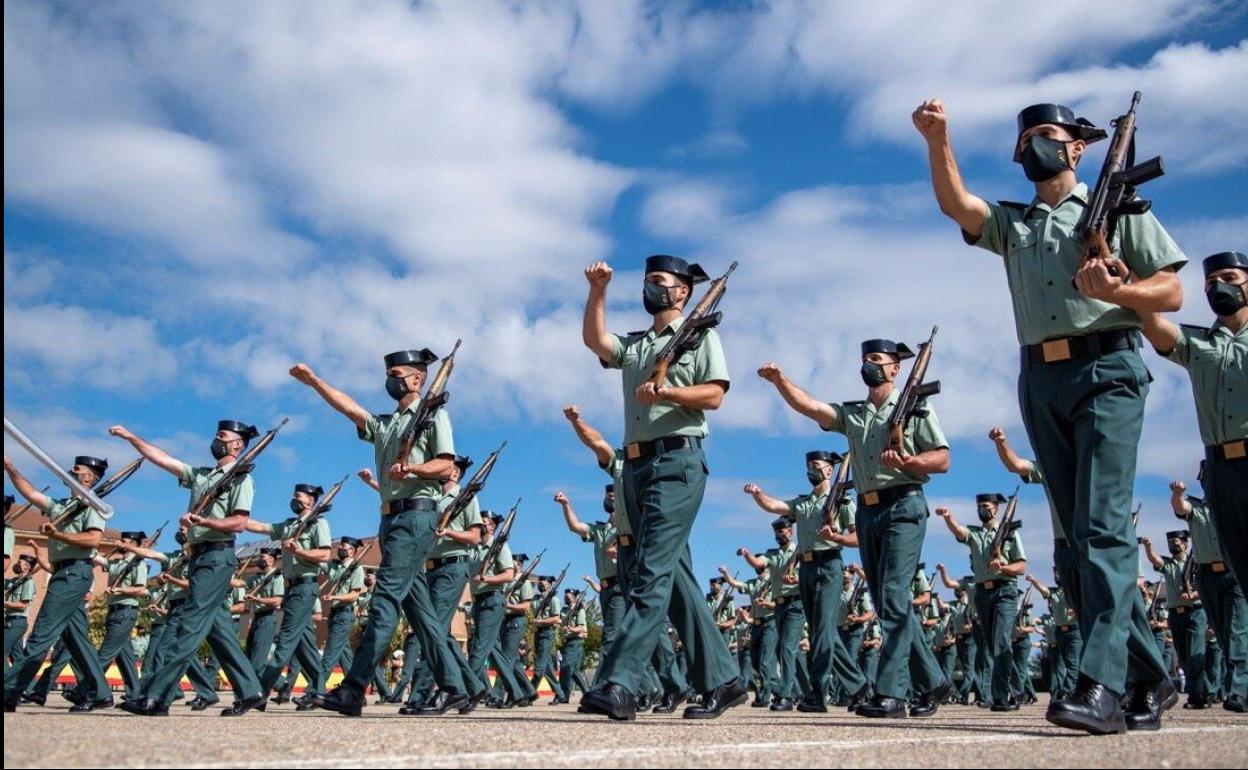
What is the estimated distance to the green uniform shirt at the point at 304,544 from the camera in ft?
48.1

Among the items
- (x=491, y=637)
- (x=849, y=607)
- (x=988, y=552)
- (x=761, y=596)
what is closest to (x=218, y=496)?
(x=491, y=637)

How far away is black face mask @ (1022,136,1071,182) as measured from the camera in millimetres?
5395

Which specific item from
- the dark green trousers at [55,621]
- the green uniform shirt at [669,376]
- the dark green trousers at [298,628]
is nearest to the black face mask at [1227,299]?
the green uniform shirt at [669,376]

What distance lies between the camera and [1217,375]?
21.6 ft

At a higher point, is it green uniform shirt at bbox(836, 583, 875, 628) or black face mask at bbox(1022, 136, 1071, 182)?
black face mask at bbox(1022, 136, 1071, 182)

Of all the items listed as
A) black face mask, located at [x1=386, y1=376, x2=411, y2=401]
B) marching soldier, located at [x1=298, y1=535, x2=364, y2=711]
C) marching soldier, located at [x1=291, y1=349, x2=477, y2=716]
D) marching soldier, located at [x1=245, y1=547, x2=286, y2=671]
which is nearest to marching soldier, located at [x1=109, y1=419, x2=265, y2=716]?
marching soldier, located at [x1=291, y1=349, x2=477, y2=716]

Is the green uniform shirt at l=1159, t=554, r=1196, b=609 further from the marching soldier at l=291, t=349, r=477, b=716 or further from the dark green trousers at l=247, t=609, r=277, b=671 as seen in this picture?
the dark green trousers at l=247, t=609, r=277, b=671

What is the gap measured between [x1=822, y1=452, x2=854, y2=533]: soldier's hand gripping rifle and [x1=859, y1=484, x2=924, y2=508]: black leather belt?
2.71 meters

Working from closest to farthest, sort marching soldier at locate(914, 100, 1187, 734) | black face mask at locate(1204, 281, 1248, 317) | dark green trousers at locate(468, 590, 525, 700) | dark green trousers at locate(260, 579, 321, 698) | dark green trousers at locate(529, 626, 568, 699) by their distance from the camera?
1. marching soldier at locate(914, 100, 1187, 734)
2. black face mask at locate(1204, 281, 1248, 317)
3. dark green trousers at locate(260, 579, 321, 698)
4. dark green trousers at locate(468, 590, 525, 700)
5. dark green trousers at locate(529, 626, 568, 699)

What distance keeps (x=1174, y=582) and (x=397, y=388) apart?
37.4 ft

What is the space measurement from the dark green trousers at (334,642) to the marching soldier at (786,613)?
20.1 ft

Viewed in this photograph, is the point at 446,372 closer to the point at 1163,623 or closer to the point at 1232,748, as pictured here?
the point at 1232,748

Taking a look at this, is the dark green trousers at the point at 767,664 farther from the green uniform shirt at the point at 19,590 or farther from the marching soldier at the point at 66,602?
the green uniform shirt at the point at 19,590

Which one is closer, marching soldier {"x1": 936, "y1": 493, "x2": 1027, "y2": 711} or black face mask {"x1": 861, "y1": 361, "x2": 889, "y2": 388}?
black face mask {"x1": 861, "y1": 361, "x2": 889, "y2": 388}
